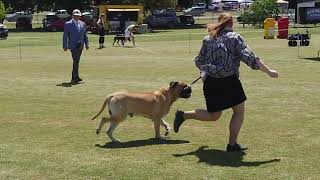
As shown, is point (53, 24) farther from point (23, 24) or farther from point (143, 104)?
point (143, 104)

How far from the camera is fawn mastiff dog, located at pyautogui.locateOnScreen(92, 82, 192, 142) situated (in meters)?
7.70

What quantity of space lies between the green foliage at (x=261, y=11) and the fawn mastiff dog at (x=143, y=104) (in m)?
49.7

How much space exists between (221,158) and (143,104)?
138 centimetres

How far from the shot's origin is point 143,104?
7.79 m

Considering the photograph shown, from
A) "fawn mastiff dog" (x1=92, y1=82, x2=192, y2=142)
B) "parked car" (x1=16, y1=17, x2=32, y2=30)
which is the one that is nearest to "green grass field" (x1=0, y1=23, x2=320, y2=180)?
"fawn mastiff dog" (x1=92, y1=82, x2=192, y2=142)

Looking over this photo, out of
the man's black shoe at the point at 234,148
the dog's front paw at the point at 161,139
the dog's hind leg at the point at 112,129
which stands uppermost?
the dog's hind leg at the point at 112,129

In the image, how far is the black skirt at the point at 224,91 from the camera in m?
7.04

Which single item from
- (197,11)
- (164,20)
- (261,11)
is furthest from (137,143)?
(197,11)

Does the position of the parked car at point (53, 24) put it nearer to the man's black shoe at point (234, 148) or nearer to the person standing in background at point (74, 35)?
the person standing in background at point (74, 35)

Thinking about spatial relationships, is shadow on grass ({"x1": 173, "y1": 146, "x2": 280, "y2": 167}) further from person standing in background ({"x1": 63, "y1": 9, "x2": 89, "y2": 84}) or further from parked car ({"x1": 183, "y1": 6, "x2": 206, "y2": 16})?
parked car ({"x1": 183, "y1": 6, "x2": 206, "y2": 16})

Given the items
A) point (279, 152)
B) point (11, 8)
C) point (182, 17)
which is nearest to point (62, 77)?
point (279, 152)

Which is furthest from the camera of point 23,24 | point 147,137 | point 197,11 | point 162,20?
point 197,11

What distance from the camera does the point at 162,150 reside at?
7512mm

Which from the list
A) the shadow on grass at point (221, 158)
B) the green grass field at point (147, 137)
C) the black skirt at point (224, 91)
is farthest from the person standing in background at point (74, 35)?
the black skirt at point (224, 91)
